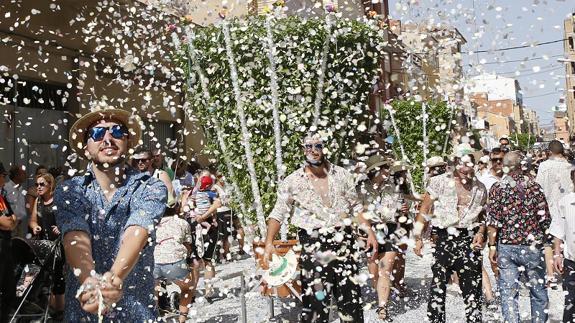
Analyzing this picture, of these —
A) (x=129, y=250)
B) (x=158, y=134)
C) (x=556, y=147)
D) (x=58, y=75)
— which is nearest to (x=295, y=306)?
(x=556, y=147)

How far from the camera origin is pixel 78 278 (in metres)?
2.96

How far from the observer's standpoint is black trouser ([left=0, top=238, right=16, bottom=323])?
14.9 ft

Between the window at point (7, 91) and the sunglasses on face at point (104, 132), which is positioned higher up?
the window at point (7, 91)

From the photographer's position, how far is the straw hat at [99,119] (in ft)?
11.0

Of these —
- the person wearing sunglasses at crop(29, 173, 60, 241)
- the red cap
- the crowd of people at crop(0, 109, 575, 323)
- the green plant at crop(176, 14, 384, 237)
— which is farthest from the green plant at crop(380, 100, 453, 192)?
the person wearing sunglasses at crop(29, 173, 60, 241)

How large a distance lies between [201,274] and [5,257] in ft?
17.3

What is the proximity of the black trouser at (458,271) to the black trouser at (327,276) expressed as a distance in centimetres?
80

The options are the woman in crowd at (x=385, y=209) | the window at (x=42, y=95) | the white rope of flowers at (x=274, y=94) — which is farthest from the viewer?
the window at (x=42, y=95)

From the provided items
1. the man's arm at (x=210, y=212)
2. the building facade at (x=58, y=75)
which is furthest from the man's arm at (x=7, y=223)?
the building facade at (x=58, y=75)

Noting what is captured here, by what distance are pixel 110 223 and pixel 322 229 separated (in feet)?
8.42

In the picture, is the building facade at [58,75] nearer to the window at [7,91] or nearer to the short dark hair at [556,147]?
the window at [7,91]

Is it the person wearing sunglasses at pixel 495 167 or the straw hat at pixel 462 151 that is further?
the person wearing sunglasses at pixel 495 167

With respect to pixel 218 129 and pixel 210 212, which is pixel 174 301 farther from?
pixel 218 129

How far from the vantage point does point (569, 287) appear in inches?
213
